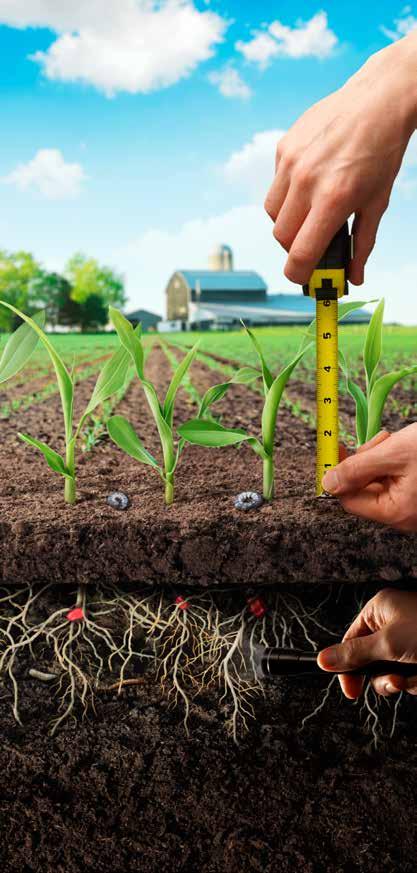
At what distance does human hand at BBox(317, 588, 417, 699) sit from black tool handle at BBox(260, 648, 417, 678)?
18 mm

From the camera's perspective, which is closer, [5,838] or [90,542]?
[5,838]

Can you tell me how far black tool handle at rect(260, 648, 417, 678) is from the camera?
1170 millimetres

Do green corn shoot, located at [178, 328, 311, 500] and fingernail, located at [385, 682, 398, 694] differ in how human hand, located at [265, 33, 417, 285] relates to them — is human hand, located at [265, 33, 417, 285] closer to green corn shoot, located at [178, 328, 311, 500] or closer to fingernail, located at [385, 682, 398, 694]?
green corn shoot, located at [178, 328, 311, 500]

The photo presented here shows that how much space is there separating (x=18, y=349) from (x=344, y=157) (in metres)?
0.72

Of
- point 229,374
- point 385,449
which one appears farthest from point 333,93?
point 229,374

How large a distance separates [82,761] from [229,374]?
466cm

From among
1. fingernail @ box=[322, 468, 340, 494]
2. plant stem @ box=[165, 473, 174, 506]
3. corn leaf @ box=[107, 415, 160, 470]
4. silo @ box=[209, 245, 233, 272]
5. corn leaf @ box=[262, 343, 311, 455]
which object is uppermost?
silo @ box=[209, 245, 233, 272]

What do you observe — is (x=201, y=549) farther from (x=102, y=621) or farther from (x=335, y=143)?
(x=335, y=143)

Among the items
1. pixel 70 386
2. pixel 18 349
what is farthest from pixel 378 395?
pixel 18 349

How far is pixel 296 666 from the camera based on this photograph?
4.04ft

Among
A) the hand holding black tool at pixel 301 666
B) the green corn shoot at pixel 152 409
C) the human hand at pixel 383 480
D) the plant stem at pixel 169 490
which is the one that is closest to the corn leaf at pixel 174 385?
the green corn shoot at pixel 152 409

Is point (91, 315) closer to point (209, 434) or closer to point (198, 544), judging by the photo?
point (209, 434)

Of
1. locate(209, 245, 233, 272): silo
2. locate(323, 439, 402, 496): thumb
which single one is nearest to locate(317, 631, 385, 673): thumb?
locate(323, 439, 402, 496): thumb

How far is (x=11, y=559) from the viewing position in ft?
4.19
